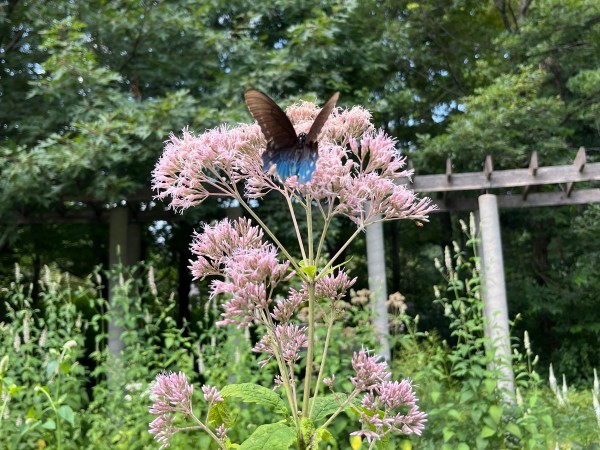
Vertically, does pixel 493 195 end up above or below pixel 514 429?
above

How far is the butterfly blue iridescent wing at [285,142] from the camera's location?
1219 mm

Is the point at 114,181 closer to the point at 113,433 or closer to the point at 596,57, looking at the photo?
the point at 113,433

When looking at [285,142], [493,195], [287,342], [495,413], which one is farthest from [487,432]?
[493,195]

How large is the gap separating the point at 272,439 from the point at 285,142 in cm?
65

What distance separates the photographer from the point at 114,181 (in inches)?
210

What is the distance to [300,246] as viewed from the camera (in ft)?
4.33

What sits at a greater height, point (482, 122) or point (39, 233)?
point (482, 122)

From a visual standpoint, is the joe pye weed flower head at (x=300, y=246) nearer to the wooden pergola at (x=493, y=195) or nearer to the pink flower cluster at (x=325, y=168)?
the pink flower cluster at (x=325, y=168)

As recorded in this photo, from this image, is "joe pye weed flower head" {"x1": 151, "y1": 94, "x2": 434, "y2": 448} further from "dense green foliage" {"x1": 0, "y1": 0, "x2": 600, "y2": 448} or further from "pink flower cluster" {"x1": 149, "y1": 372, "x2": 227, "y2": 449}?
"dense green foliage" {"x1": 0, "y1": 0, "x2": 600, "y2": 448}

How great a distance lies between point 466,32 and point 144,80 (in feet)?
22.6

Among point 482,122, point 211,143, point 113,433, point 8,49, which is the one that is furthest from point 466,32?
point 211,143

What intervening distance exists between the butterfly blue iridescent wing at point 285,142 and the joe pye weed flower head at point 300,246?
0.15ft

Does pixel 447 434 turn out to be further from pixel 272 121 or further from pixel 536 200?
pixel 536 200

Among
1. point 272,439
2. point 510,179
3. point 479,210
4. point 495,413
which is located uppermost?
point 510,179
